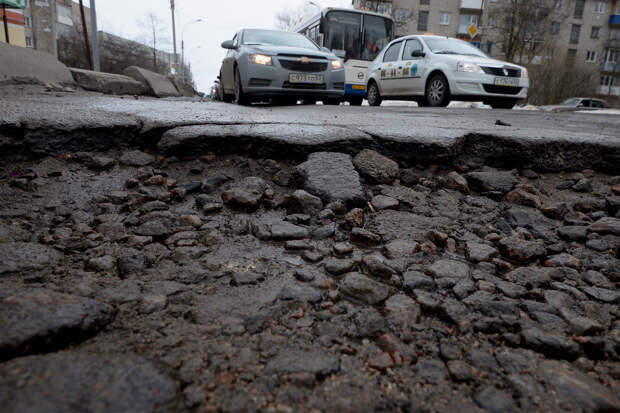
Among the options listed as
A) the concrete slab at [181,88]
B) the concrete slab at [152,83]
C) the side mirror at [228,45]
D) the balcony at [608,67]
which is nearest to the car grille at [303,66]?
the side mirror at [228,45]

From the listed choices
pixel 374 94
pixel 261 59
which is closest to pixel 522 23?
pixel 374 94

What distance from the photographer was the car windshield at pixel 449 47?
771 cm

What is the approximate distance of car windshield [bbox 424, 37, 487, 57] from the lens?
7.71 meters

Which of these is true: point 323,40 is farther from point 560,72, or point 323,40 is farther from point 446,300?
point 560,72

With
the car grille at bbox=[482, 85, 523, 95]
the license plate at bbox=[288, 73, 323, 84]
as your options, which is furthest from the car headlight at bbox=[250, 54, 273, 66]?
the car grille at bbox=[482, 85, 523, 95]

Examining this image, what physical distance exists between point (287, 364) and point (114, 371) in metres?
0.40

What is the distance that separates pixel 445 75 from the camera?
23.6ft

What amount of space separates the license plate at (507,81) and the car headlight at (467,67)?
411mm

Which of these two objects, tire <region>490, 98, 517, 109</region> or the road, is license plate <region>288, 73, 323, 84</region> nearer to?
the road

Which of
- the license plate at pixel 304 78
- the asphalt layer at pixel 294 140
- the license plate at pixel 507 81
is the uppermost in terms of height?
the license plate at pixel 507 81

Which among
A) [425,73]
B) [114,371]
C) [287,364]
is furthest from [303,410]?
[425,73]

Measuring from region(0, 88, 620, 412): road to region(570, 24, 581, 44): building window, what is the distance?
49.8m

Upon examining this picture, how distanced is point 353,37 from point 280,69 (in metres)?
7.55

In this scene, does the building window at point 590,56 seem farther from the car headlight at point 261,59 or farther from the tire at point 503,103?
the car headlight at point 261,59
